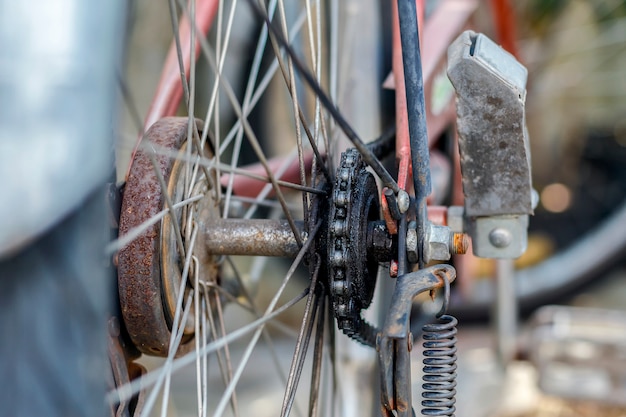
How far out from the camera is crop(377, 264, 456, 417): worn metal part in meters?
0.56

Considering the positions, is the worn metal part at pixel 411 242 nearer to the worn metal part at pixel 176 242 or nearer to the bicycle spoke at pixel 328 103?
the bicycle spoke at pixel 328 103

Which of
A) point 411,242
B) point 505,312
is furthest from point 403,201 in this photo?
point 505,312

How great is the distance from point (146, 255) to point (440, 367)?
27 cm

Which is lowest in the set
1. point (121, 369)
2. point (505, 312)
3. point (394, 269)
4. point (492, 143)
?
point (505, 312)

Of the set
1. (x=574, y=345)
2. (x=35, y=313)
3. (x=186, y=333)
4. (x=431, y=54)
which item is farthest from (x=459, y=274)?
(x=35, y=313)

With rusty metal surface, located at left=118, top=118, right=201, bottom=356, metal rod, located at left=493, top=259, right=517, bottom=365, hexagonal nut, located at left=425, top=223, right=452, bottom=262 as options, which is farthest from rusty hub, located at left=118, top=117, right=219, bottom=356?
metal rod, located at left=493, top=259, right=517, bottom=365

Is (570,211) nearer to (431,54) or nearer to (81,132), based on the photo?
(431,54)

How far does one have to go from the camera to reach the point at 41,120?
37 centimetres

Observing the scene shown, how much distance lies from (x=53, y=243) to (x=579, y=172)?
204 centimetres

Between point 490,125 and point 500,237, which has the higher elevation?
point 490,125

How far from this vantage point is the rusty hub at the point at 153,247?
0.64 metres

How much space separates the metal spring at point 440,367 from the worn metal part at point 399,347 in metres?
0.04

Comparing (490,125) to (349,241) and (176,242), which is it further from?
(176,242)

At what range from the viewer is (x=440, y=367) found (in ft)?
2.10
